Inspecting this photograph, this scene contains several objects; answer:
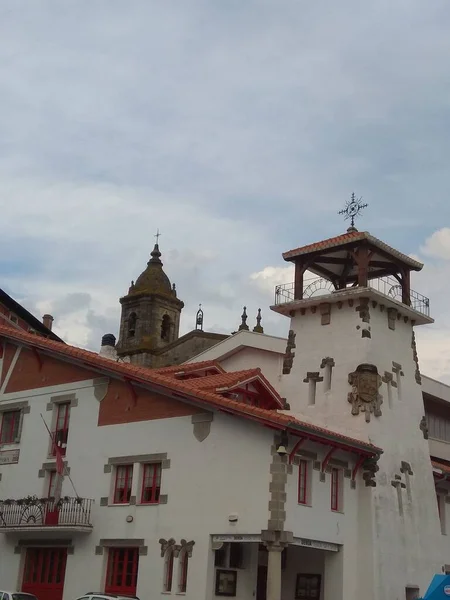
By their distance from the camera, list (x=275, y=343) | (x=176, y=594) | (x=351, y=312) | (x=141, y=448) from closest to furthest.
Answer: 1. (x=176, y=594)
2. (x=141, y=448)
3. (x=351, y=312)
4. (x=275, y=343)

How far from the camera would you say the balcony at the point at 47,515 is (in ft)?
100

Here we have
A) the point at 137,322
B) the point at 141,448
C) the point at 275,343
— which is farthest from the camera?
the point at 137,322

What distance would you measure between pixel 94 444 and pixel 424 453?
1276cm

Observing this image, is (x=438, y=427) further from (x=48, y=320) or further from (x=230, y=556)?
(x=48, y=320)

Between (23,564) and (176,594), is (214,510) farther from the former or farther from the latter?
(23,564)

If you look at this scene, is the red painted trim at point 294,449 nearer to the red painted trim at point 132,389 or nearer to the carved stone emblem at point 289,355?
the red painted trim at point 132,389

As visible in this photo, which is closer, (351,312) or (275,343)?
(351,312)

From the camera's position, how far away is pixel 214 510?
27953 mm

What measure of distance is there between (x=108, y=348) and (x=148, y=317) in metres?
36.3

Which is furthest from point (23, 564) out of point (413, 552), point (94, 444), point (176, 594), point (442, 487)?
point (442, 487)

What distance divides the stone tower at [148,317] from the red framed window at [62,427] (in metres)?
38.7

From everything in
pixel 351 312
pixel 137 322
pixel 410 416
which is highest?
pixel 137 322

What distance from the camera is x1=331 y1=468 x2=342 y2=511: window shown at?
3003 cm

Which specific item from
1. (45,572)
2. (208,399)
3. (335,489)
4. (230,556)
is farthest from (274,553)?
(45,572)
